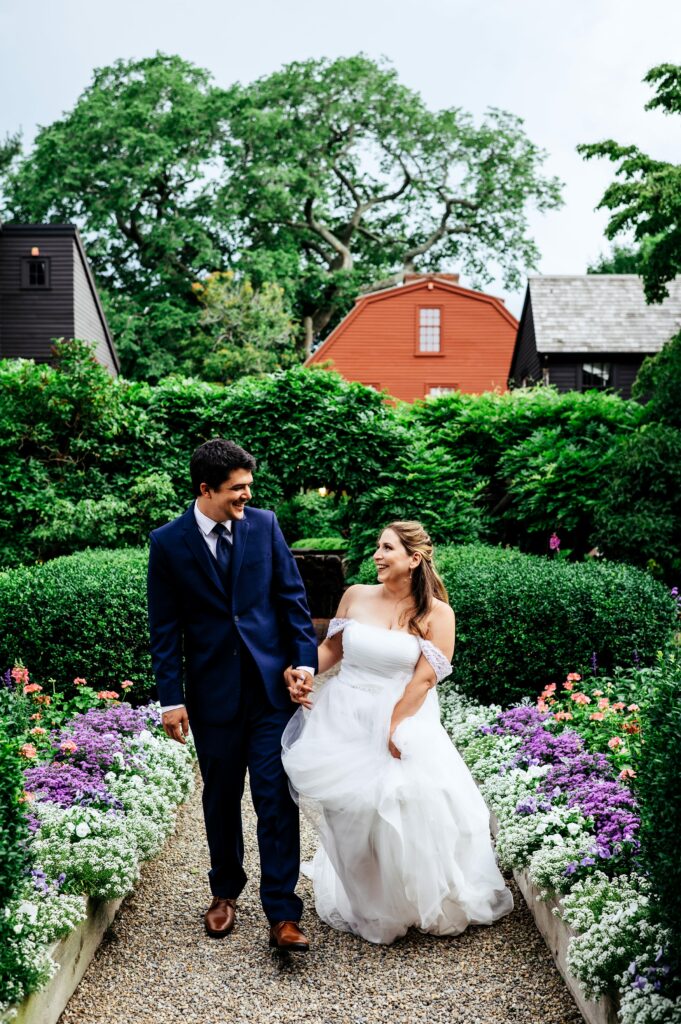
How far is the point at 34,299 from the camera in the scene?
24422mm

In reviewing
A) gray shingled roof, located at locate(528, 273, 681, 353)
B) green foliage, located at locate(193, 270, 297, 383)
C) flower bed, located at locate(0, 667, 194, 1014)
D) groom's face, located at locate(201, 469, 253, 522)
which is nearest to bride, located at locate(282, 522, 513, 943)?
groom's face, located at locate(201, 469, 253, 522)

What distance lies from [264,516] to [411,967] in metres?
Answer: 2.02

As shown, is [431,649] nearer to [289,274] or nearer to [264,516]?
[264,516]

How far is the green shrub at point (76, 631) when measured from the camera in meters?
7.54

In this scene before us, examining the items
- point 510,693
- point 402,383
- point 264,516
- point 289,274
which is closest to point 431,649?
point 264,516

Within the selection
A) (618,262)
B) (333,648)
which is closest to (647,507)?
(333,648)

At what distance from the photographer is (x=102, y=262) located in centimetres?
3484

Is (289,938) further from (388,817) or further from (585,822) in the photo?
(585,822)

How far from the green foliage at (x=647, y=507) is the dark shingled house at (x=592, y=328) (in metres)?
17.3

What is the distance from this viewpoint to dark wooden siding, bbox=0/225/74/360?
79.8 feet

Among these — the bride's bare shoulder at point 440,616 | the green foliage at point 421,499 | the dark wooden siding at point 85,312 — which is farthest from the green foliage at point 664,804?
the dark wooden siding at point 85,312

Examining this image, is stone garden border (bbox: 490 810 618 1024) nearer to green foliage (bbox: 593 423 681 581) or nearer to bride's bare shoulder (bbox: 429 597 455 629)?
bride's bare shoulder (bbox: 429 597 455 629)

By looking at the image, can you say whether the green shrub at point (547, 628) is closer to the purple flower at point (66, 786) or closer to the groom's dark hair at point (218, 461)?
the purple flower at point (66, 786)

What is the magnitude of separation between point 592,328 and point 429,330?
218 inches
